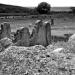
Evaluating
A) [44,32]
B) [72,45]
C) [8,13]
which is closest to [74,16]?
[8,13]

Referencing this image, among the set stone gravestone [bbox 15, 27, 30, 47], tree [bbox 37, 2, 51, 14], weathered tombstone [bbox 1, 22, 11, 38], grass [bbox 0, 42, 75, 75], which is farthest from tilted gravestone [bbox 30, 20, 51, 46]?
tree [bbox 37, 2, 51, 14]

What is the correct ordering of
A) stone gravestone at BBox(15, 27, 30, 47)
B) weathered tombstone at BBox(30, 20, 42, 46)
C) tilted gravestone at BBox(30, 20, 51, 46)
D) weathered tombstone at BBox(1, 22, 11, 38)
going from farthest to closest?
weathered tombstone at BBox(1, 22, 11, 38)
tilted gravestone at BBox(30, 20, 51, 46)
weathered tombstone at BBox(30, 20, 42, 46)
stone gravestone at BBox(15, 27, 30, 47)

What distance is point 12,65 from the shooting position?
7.97 metres

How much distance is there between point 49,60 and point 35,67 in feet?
3.00

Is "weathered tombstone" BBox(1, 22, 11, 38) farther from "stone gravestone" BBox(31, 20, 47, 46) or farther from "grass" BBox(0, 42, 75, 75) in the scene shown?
"grass" BBox(0, 42, 75, 75)

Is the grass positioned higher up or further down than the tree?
further down

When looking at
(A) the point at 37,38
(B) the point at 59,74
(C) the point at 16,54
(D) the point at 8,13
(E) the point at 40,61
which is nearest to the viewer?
(B) the point at 59,74

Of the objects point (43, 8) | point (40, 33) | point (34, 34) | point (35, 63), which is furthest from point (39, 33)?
point (43, 8)

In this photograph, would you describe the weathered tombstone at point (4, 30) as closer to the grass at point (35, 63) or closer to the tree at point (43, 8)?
the grass at point (35, 63)

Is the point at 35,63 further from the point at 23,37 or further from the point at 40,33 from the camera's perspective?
the point at 40,33

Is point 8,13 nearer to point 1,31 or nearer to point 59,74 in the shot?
point 1,31

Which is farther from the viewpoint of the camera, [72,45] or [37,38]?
[37,38]

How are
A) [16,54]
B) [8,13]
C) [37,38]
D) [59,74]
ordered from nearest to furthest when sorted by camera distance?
[59,74] < [16,54] < [37,38] < [8,13]

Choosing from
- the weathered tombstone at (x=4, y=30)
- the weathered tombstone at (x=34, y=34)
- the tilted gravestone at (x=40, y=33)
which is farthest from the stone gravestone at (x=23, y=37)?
the weathered tombstone at (x=4, y=30)
